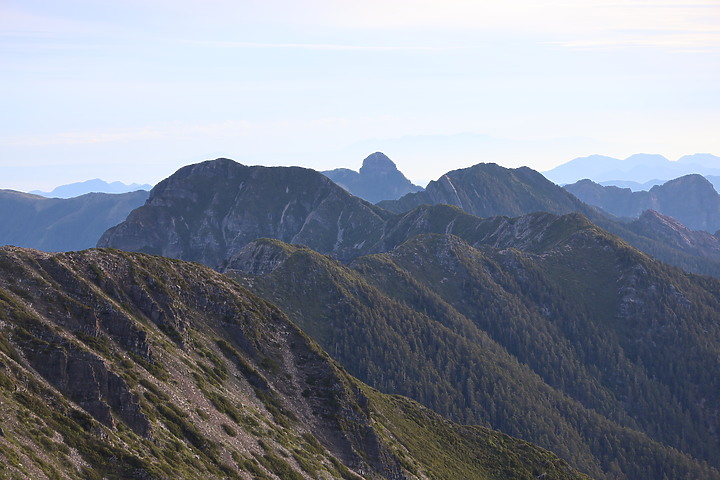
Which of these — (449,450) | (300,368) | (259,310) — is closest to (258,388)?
(300,368)

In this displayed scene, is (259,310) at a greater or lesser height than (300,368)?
greater

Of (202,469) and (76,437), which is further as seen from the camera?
(202,469)

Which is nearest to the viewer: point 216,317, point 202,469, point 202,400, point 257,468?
point 202,469

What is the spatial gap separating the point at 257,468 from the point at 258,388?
115 ft

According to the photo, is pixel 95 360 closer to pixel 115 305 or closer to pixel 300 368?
pixel 115 305

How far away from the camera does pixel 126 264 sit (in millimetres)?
151000

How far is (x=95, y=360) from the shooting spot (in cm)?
10450

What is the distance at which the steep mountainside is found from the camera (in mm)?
90875

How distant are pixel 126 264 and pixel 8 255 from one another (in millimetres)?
28396

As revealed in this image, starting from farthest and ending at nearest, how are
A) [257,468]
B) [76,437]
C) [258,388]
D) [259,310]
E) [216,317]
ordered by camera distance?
1. [259,310]
2. [216,317]
3. [258,388]
4. [257,468]
5. [76,437]

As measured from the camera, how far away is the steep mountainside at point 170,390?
9088 cm

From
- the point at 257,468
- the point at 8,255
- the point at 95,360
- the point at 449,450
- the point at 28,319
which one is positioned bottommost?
the point at 449,450

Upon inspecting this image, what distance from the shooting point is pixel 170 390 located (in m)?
119

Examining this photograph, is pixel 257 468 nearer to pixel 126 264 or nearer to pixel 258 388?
pixel 258 388
